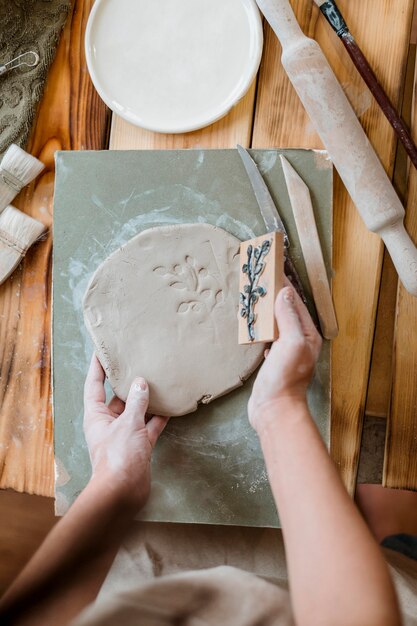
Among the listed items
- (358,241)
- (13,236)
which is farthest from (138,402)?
(358,241)

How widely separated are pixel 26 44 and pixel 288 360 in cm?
90

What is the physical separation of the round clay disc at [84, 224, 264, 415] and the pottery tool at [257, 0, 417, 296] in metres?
0.26

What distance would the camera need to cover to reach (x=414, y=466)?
119cm

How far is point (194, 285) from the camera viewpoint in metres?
1.13

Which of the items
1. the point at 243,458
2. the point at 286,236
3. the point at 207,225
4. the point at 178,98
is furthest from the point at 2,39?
the point at 243,458

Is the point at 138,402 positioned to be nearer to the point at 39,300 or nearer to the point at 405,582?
the point at 39,300

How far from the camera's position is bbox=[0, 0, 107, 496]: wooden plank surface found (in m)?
1.23

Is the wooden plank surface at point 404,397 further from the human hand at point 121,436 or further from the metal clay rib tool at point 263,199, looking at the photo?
the human hand at point 121,436

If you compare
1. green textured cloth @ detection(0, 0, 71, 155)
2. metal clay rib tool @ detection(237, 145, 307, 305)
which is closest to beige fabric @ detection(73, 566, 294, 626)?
metal clay rib tool @ detection(237, 145, 307, 305)

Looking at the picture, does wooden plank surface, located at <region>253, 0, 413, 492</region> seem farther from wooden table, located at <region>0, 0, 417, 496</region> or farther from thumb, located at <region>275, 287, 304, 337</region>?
thumb, located at <region>275, 287, 304, 337</region>

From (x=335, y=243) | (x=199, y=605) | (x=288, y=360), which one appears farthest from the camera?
(x=335, y=243)

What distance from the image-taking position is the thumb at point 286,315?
97 cm

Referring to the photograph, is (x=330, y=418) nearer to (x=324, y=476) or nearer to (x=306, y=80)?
(x=324, y=476)

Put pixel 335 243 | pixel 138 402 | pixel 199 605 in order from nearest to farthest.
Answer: pixel 199 605, pixel 138 402, pixel 335 243
